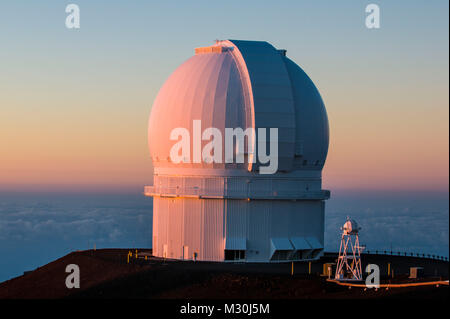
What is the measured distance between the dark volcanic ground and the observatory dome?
20.7ft

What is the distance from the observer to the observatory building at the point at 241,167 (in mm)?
43731

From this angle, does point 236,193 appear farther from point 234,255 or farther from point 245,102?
point 245,102

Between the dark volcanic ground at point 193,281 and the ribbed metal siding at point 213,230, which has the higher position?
the ribbed metal siding at point 213,230

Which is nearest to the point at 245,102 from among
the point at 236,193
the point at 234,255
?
the point at 236,193

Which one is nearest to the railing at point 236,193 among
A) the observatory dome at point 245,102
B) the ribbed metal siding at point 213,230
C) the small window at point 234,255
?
the ribbed metal siding at point 213,230

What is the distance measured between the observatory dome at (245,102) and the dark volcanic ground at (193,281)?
20.7ft

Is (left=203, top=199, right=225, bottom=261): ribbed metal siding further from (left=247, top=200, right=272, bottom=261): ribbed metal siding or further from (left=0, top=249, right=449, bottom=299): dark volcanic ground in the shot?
(left=247, top=200, right=272, bottom=261): ribbed metal siding

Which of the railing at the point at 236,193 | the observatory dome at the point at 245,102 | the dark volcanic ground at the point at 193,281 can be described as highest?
the observatory dome at the point at 245,102

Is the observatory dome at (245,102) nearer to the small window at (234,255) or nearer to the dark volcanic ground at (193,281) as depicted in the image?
the small window at (234,255)

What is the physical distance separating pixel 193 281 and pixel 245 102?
36.4ft

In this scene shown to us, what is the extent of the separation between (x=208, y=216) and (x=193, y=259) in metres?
2.60

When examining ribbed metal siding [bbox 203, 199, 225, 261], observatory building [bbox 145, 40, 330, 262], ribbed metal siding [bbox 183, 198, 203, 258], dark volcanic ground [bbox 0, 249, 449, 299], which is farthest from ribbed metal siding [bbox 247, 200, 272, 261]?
ribbed metal siding [bbox 183, 198, 203, 258]

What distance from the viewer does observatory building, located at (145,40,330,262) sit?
4373 centimetres
